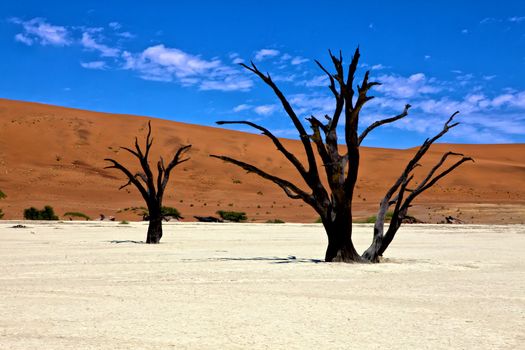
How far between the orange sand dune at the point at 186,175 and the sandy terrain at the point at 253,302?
2407 cm

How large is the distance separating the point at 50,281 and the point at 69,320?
3145 mm

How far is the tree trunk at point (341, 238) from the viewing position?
39.0 feet

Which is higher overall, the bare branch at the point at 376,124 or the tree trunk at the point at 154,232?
the bare branch at the point at 376,124

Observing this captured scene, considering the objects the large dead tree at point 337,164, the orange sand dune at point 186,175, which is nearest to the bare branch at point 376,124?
the large dead tree at point 337,164

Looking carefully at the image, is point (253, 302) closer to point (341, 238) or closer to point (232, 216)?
point (341, 238)

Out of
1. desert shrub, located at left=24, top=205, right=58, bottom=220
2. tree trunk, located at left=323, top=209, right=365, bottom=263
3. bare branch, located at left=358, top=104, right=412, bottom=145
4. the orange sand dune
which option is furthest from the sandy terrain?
the orange sand dune

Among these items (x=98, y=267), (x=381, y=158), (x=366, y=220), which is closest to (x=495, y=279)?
(x=98, y=267)

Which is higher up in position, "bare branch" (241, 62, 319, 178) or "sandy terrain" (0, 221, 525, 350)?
"bare branch" (241, 62, 319, 178)

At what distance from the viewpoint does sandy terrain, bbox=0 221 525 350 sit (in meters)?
5.34

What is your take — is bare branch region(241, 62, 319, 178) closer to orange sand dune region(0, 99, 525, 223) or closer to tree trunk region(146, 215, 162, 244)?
tree trunk region(146, 215, 162, 244)

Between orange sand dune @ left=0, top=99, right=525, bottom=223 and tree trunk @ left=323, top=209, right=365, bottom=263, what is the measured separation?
923 inches

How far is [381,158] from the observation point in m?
78.9

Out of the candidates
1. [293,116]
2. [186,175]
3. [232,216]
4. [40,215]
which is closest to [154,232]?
[293,116]

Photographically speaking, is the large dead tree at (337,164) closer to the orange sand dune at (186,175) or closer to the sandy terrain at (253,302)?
the sandy terrain at (253,302)
